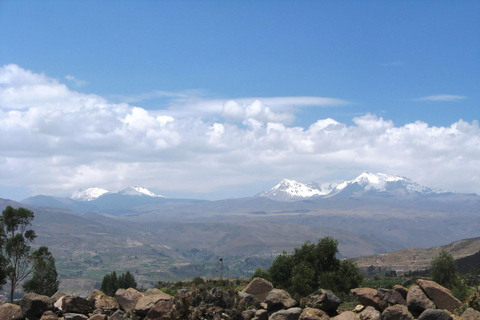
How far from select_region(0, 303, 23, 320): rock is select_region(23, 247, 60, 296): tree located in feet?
83.8

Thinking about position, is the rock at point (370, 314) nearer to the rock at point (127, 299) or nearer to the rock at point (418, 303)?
the rock at point (418, 303)

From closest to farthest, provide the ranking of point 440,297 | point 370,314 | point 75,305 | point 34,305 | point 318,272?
1. point 370,314
2. point 440,297
3. point 34,305
4. point 75,305
5. point 318,272

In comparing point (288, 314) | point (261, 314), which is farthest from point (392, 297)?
point (261, 314)

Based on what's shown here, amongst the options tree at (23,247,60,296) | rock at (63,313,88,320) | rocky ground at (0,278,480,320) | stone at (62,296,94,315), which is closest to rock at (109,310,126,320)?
rocky ground at (0,278,480,320)

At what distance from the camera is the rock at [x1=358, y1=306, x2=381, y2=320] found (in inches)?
1335

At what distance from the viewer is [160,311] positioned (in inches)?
1415

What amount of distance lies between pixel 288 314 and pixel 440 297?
38.3 ft

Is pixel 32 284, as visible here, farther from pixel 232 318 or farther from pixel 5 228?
pixel 232 318

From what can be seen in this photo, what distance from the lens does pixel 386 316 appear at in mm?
33312

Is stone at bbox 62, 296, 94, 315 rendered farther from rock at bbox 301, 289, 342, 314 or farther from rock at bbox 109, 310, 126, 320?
rock at bbox 301, 289, 342, 314

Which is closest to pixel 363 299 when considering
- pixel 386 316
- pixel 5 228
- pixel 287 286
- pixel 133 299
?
pixel 386 316

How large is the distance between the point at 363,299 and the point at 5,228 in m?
44.9

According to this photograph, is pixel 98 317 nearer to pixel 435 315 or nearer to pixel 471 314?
pixel 435 315

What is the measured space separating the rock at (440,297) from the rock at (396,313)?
3866 millimetres
